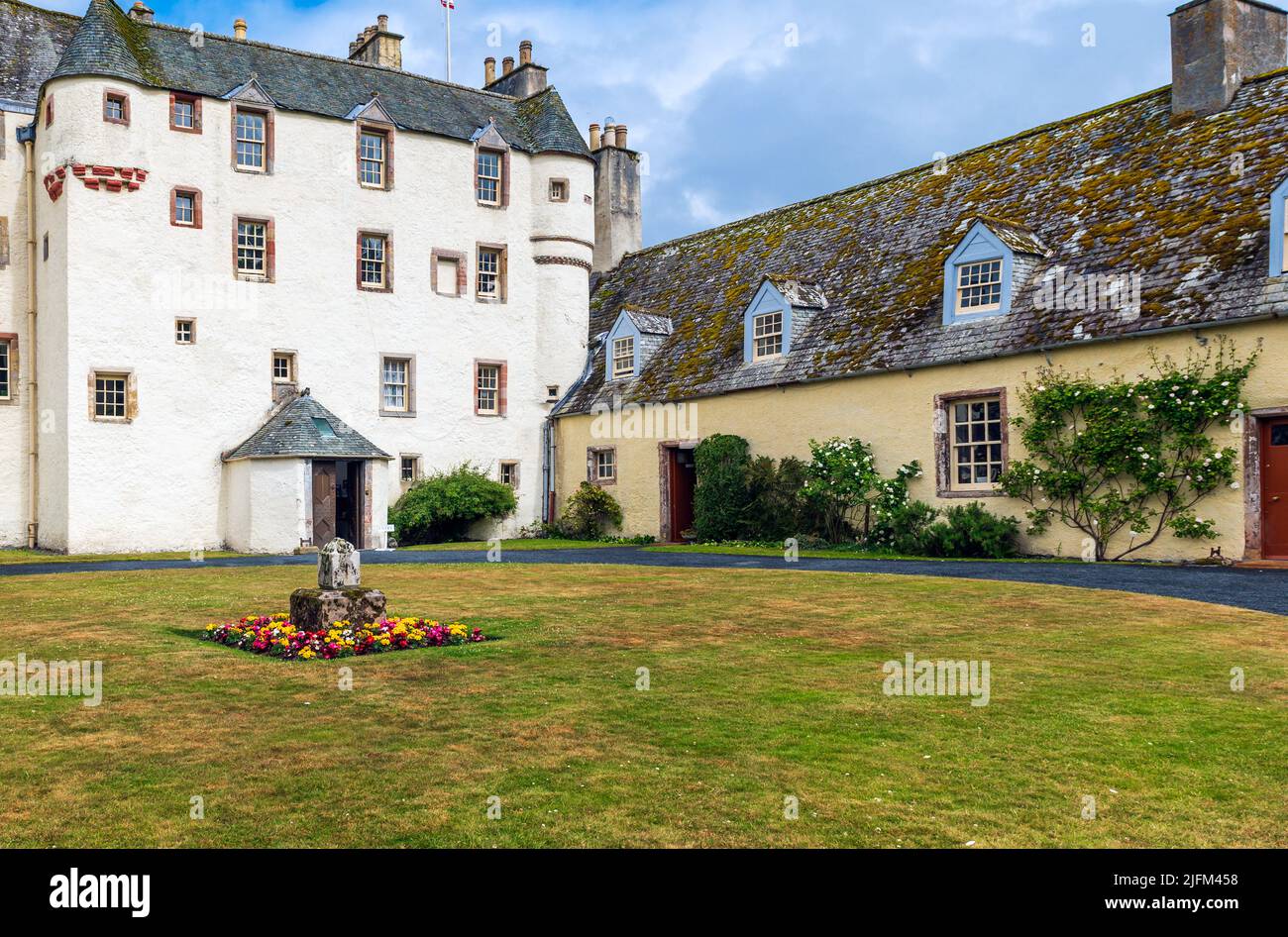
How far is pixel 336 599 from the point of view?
11.5 meters

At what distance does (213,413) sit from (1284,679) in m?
27.2

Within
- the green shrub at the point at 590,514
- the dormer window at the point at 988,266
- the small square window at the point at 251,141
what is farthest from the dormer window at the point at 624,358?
the dormer window at the point at 988,266

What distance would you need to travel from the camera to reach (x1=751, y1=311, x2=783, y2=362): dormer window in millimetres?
27703

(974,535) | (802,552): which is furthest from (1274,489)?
(802,552)

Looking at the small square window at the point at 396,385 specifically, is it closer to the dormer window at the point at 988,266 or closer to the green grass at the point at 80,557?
the green grass at the point at 80,557

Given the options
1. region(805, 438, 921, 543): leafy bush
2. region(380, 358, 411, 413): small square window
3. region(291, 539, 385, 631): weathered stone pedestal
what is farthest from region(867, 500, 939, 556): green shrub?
region(380, 358, 411, 413): small square window

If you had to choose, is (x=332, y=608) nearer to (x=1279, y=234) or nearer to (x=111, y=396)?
(x=1279, y=234)

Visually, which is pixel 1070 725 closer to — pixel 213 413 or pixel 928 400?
A: pixel 928 400

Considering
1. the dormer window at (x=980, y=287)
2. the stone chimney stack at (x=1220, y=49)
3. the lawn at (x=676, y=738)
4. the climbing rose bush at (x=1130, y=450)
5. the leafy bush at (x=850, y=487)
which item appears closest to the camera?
the lawn at (x=676, y=738)

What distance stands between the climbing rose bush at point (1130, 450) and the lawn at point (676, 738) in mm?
7467

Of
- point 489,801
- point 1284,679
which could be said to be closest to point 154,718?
point 489,801

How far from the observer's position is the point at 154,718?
779cm

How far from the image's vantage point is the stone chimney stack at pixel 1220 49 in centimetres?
2270

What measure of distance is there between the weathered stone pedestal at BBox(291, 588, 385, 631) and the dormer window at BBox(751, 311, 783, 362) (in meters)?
17.5
